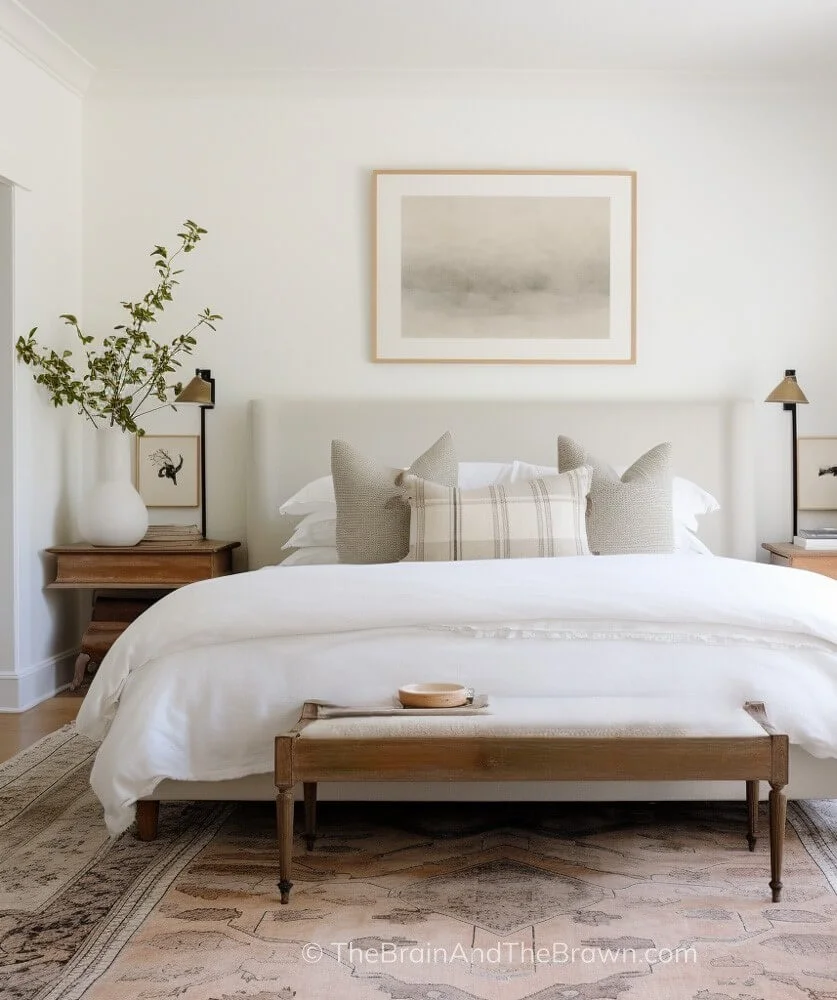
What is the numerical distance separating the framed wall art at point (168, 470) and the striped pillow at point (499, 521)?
1.55 metres

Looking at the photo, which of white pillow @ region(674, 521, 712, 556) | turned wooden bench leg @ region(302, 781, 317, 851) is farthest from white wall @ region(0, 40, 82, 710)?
white pillow @ region(674, 521, 712, 556)

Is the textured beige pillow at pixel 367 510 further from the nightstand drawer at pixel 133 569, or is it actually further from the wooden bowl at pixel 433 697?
the wooden bowl at pixel 433 697

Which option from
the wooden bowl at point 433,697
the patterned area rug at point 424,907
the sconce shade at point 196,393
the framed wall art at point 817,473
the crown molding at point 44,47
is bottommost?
the patterned area rug at point 424,907

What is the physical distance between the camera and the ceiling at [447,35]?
408cm

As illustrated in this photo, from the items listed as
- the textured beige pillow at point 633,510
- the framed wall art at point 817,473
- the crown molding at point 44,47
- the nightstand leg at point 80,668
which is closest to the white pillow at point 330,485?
the textured beige pillow at point 633,510

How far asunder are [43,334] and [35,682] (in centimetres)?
144

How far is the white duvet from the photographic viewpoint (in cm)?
261

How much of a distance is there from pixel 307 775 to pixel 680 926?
0.82 metres

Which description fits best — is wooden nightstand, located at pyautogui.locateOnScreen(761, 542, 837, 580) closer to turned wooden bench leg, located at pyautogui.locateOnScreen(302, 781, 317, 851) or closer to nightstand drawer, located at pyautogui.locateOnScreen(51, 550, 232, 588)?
nightstand drawer, located at pyautogui.locateOnScreen(51, 550, 232, 588)

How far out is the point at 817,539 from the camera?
451 cm

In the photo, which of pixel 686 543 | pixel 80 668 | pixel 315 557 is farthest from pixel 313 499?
pixel 686 543

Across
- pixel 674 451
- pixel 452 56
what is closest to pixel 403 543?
pixel 674 451

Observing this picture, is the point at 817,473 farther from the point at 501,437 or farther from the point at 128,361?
the point at 128,361

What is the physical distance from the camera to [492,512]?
11.7ft
